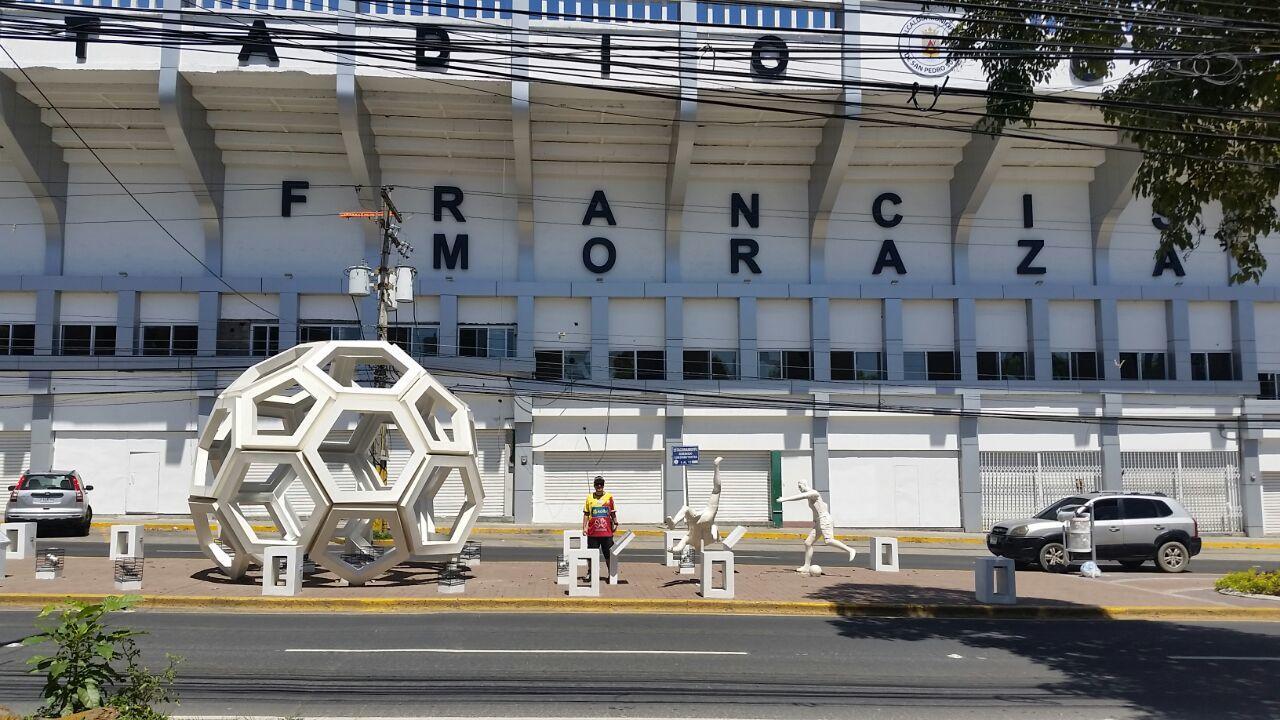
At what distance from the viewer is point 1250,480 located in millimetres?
31328

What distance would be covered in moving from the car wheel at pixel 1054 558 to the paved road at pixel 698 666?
667cm

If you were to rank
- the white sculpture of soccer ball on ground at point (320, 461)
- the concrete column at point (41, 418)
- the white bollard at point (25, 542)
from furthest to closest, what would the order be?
the concrete column at point (41, 418) → the white bollard at point (25, 542) → the white sculpture of soccer ball on ground at point (320, 461)

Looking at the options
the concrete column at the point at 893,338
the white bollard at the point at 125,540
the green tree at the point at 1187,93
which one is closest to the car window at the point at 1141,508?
the green tree at the point at 1187,93

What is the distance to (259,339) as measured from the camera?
3123cm

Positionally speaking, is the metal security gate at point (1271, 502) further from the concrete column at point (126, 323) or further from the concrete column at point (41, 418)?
the concrete column at point (41, 418)

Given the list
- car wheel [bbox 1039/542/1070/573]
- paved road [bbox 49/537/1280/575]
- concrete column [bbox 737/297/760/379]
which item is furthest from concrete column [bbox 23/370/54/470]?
car wheel [bbox 1039/542/1070/573]

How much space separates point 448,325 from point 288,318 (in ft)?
15.7

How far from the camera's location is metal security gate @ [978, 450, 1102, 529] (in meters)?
31.5

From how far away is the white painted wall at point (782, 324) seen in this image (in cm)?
3212

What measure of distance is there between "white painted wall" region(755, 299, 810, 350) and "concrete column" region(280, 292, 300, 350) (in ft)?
46.7

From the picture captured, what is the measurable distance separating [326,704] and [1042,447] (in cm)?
2821

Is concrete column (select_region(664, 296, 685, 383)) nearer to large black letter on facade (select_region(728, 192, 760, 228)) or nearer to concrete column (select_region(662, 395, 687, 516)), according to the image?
concrete column (select_region(662, 395, 687, 516))

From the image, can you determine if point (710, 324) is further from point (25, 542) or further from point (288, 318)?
point (25, 542)

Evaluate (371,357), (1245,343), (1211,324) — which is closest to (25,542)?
(371,357)
